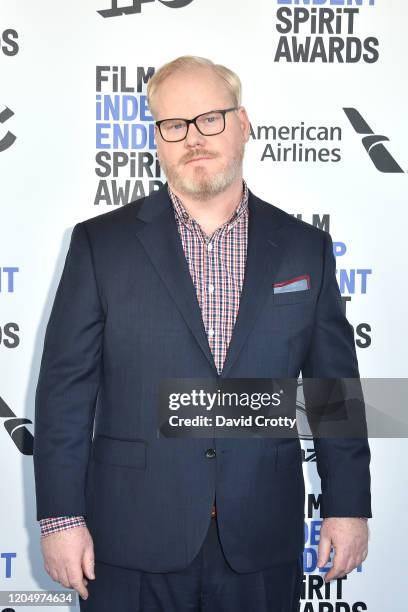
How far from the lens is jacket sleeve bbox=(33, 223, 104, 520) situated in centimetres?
199

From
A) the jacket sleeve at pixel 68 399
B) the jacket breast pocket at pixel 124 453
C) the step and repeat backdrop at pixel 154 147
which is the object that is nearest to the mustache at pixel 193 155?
the jacket sleeve at pixel 68 399

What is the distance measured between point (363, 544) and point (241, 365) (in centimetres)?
61

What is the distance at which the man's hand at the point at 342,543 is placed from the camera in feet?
6.91

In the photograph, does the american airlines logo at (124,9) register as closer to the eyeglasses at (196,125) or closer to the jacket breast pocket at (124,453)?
the eyeglasses at (196,125)

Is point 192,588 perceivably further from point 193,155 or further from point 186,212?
point 193,155

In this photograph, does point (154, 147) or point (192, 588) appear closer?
point (192, 588)

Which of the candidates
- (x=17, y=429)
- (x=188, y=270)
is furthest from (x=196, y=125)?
(x=17, y=429)

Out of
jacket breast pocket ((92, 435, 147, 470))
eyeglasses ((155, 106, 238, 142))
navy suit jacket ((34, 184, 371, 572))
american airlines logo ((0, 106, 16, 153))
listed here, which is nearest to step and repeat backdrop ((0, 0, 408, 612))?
american airlines logo ((0, 106, 16, 153))

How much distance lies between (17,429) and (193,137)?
1.47 metres

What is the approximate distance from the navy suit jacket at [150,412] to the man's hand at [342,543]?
4 centimetres

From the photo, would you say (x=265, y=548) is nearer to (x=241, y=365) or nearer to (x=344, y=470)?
(x=344, y=470)

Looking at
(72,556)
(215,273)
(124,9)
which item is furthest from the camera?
(124,9)

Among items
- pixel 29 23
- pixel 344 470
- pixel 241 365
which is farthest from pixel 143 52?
pixel 344 470

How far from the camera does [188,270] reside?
2070 mm
